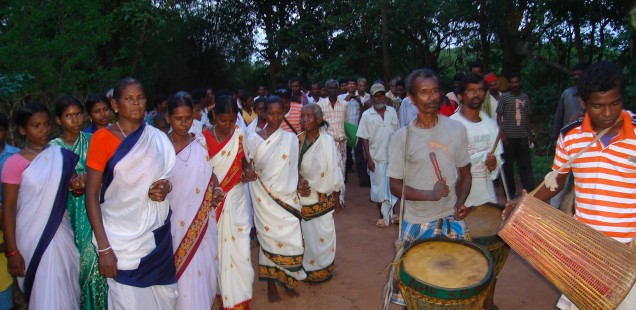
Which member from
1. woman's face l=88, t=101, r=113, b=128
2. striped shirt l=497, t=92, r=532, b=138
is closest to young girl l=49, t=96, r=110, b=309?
woman's face l=88, t=101, r=113, b=128

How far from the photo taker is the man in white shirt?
6.80 meters

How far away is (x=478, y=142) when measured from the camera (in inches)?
156

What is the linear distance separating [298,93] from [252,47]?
11547 mm

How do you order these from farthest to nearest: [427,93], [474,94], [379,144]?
1. [379,144]
2. [474,94]
3. [427,93]

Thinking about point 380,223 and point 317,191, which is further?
point 380,223

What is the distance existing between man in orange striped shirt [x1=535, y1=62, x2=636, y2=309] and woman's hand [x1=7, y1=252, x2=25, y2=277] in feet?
11.1

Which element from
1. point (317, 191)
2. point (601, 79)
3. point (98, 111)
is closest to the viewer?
point (601, 79)

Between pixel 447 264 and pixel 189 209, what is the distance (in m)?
1.88

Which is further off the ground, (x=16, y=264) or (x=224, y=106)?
(x=224, y=106)

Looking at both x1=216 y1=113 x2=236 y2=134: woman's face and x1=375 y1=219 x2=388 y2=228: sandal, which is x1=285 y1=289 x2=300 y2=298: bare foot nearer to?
x1=216 y1=113 x2=236 y2=134: woman's face

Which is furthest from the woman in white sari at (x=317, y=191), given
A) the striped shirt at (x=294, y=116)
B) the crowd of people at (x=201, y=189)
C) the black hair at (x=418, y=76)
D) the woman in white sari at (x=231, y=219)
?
the striped shirt at (x=294, y=116)

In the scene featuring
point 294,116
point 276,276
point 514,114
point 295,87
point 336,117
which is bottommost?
point 276,276

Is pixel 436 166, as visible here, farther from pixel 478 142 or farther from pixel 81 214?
pixel 81 214

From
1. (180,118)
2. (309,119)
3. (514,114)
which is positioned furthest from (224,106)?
(514,114)
